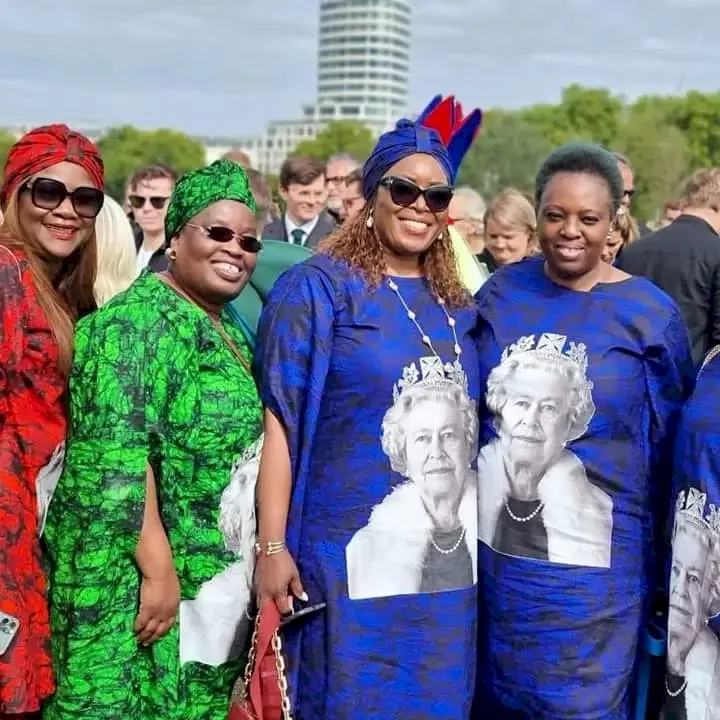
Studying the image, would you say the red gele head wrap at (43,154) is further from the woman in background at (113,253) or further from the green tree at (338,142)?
the green tree at (338,142)

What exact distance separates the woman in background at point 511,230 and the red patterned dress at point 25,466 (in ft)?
12.7

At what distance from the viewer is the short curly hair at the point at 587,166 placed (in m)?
3.20

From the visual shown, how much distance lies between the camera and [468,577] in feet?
10.2

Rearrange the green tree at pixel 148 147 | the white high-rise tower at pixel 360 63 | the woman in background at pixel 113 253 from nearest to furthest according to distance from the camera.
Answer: the woman in background at pixel 113 253 < the green tree at pixel 148 147 < the white high-rise tower at pixel 360 63

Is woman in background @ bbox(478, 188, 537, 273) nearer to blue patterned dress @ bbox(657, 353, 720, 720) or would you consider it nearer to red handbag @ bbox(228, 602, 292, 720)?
blue patterned dress @ bbox(657, 353, 720, 720)

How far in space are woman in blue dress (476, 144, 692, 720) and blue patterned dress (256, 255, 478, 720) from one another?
209 millimetres

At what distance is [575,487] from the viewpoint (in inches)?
122

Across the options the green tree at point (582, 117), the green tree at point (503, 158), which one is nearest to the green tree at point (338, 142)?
the green tree at point (582, 117)

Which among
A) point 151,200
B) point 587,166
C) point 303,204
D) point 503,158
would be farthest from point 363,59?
point 587,166

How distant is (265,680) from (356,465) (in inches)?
26.0

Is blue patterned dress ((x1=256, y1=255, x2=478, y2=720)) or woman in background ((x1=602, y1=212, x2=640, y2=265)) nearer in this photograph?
blue patterned dress ((x1=256, y1=255, x2=478, y2=720))

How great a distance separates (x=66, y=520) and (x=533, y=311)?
1529 millimetres

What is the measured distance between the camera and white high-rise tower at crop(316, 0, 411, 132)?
182125mm

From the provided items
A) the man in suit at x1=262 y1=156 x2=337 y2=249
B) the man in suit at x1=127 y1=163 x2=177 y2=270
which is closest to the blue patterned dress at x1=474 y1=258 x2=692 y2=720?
the man in suit at x1=127 y1=163 x2=177 y2=270
